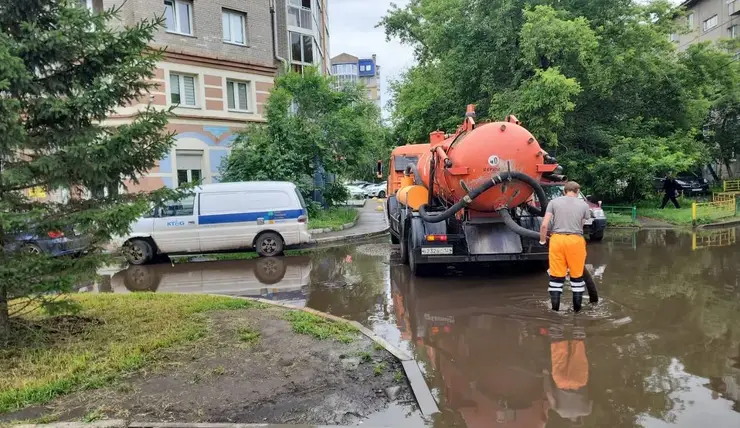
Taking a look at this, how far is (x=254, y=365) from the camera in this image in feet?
17.2

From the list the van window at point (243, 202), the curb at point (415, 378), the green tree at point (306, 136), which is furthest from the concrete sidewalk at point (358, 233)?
the curb at point (415, 378)

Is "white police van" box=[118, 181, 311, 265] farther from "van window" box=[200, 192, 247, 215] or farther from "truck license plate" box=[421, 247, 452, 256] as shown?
"truck license plate" box=[421, 247, 452, 256]

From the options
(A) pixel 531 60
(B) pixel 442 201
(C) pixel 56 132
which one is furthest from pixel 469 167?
(A) pixel 531 60

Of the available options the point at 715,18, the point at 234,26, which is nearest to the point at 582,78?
the point at 234,26

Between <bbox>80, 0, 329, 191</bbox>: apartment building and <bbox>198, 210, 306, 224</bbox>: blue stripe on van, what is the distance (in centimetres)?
775

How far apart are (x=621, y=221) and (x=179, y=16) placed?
62.3ft

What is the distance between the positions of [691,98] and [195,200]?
1999 cm

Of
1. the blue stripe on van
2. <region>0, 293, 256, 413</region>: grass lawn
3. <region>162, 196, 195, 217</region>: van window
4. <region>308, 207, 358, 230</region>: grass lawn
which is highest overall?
<region>162, 196, 195, 217</region>: van window

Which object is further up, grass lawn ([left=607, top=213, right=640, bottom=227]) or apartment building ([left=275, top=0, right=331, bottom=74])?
apartment building ([left=275, top=0, right=331, bottom=74])

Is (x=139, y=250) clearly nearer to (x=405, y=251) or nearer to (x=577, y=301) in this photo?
(x=405, y=251)

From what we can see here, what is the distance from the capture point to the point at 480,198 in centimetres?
888

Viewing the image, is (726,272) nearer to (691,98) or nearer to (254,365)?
(254,365)

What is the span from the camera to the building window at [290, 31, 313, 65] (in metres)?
28.5

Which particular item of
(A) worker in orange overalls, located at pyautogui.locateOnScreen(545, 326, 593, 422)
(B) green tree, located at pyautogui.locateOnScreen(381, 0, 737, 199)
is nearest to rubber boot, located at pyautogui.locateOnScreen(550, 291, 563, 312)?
(A) worker in orange overalls, located at pyautogui.locateOnScreen(545, 326, 593, 422)
